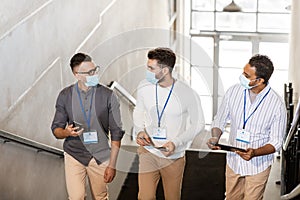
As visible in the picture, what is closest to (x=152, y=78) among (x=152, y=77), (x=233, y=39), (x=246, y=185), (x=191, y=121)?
(x=152, y=77)

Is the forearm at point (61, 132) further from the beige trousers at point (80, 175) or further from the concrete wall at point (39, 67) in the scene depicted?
the concrete wall at point (39, 67)

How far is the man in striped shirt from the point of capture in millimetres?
4324

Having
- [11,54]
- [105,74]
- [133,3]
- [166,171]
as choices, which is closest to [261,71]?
[166,171]

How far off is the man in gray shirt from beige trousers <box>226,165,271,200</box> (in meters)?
0.85

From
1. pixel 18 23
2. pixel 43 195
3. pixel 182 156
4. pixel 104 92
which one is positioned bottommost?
pixel 43 195

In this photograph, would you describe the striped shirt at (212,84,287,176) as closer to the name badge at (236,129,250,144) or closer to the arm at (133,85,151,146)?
the name badge at (236,129,250,144)

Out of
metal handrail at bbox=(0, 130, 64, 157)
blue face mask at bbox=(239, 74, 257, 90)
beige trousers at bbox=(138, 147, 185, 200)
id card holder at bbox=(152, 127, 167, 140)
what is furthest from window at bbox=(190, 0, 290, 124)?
blue face mask at bbox=(239, 74, 257, 90)

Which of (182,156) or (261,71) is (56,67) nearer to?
(182,156)

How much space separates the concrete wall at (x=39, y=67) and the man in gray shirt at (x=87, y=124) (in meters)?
0.44

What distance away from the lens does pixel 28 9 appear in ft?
16.1

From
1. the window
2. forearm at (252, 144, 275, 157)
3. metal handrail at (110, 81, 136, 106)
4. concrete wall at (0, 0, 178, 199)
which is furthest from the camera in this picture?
the window

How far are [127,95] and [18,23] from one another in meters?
3.27

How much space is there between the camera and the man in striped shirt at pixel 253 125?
170 inches

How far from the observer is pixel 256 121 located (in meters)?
4.37
